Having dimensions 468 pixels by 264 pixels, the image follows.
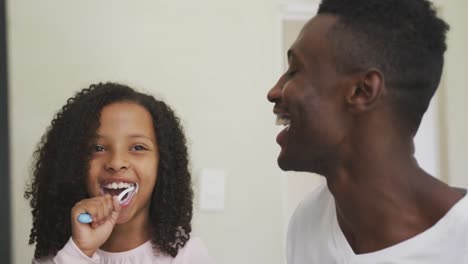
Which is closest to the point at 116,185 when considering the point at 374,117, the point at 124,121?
the point at 124,121

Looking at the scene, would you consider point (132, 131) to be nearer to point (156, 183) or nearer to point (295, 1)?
point (156, 183)

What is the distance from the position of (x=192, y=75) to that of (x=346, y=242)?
2.43 ft

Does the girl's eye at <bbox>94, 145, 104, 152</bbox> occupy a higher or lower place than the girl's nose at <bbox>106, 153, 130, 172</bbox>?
Result: higher

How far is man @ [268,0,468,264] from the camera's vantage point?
2.14 feet

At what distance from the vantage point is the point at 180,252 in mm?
1066

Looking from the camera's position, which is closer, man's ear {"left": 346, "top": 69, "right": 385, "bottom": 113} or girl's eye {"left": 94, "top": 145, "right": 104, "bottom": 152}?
man's ear {"left": 346, "top": 69, "right": 385, "bottom": 113}

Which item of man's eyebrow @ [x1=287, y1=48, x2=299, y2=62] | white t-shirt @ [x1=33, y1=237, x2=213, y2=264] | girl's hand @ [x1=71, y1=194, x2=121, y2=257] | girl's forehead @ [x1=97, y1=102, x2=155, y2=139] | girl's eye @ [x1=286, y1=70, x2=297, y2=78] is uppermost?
man's eyebrow @ [x1=287, y1=48, x2=299, y2=62]

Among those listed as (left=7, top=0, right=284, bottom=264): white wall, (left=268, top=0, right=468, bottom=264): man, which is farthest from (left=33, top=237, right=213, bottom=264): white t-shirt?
(left=268, top=0, right=468, bottom=264): man

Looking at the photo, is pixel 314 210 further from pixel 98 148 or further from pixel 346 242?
pixel 98 148

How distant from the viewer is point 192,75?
1.32 m

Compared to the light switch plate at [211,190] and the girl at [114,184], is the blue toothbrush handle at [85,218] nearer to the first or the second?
the girl at [114,184]

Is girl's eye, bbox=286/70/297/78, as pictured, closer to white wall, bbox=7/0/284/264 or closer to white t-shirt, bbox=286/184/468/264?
white t-shirt, bbox=286/184/468/264

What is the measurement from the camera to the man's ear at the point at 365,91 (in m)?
0.65

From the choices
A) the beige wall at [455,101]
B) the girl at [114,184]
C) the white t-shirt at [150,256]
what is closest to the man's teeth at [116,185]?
the girl at [114,184]
